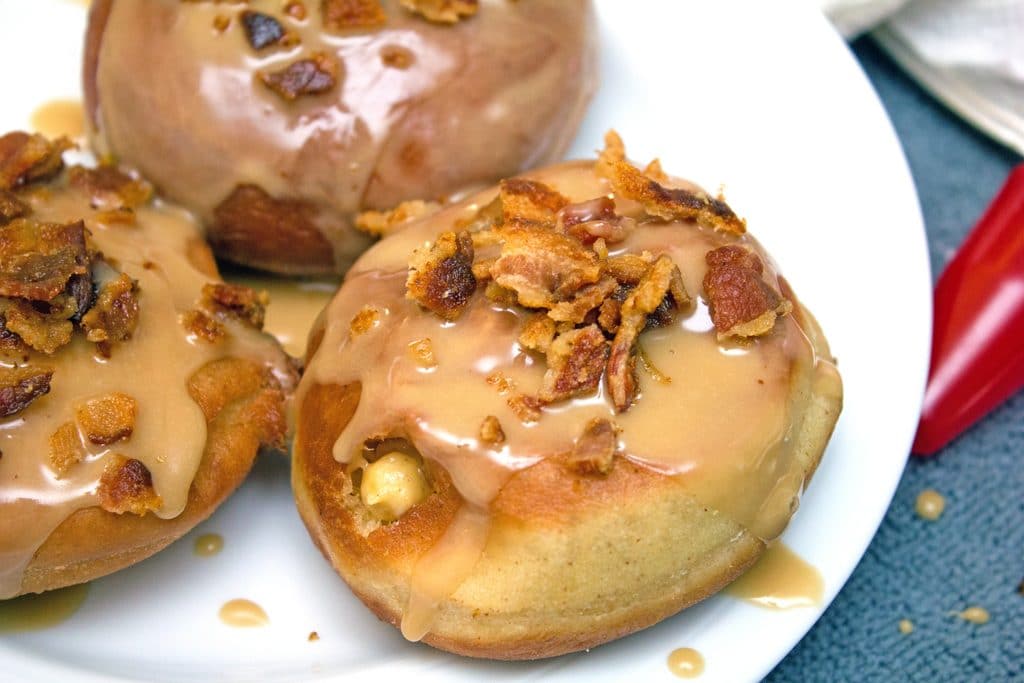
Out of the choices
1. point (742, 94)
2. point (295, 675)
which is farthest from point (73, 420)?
point (742, 94)

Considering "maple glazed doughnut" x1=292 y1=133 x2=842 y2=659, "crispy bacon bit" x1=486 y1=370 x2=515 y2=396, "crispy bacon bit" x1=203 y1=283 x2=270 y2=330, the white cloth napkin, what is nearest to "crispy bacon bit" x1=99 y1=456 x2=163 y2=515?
"maple glazed doughnut" x1=292 y1=133 x2=842 y2=659

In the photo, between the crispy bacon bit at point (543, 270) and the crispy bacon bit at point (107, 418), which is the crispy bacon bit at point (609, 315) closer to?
the crispy bacon bit at point (543, 270)

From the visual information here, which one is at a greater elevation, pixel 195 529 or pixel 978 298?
pixel 978 298

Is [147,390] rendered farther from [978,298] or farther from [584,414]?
[978,298]

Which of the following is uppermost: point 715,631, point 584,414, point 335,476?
point 584,414

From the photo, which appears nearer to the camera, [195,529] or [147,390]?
[147,390]

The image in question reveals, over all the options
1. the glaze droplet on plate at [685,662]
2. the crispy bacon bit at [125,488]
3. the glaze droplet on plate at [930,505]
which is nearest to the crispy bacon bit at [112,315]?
the crispy bacon bit at [125,488]

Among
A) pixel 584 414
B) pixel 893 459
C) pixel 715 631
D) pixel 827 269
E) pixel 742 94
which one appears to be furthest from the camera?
pixel 742 94

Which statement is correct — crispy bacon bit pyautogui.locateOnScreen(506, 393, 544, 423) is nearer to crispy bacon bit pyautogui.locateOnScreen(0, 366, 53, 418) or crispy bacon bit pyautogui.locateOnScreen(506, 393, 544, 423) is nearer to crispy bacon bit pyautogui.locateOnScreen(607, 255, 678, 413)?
crispy bacon bit pyautogui.locateOnScreen(607, 255, 678, 413)
